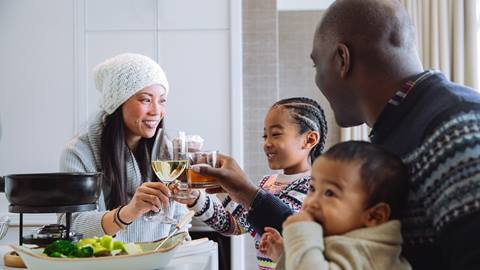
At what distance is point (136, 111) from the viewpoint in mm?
2166

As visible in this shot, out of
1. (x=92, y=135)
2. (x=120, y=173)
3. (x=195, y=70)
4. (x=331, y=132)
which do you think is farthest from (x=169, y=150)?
(x=331, y=132)

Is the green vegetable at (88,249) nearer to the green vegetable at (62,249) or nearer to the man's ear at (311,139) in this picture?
the green vegetable at (62,249)

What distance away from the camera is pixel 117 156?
6.90 ft

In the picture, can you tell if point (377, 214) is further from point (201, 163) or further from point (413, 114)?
point (201, 163)

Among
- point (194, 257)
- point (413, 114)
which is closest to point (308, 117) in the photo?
point (194, 257)

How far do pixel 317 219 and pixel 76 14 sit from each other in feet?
8.34

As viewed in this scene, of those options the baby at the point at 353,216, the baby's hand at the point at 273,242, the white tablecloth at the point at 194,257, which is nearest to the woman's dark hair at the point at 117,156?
the white tablecloth at the point at 194,257

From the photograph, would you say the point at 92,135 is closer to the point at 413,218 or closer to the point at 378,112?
the point at 378,112

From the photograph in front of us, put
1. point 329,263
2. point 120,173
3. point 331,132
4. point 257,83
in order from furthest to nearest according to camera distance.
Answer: point 331,132 → point 257,83 → point 120,173 → point 329,263

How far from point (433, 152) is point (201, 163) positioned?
72 cm

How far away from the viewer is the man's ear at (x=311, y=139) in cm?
195

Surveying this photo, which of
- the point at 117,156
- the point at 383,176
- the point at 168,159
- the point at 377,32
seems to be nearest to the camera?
the point at 383,176

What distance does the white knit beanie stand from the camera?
2.17 meters

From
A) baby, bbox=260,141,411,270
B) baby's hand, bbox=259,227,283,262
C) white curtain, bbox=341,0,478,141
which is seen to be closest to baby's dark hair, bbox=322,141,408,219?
baby, bbox=260,141,411,270
